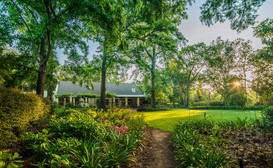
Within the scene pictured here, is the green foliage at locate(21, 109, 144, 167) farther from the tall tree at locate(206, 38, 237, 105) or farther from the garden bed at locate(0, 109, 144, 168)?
the tall tree at locate(206, 38, 237, 105)

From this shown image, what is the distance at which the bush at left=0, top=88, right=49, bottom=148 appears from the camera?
5.15 meters

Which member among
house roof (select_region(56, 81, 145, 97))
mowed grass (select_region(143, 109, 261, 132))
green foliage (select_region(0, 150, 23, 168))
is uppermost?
house roof (select_region(56, 81, 145, 97))

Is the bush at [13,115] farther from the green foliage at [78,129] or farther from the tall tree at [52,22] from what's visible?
the tall tree at [52,22]

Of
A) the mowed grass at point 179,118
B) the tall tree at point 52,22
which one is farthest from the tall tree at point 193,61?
the tall tree at point 52,22

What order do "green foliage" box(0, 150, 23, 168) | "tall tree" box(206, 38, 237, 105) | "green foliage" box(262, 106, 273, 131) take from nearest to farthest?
"green foliage" box(0, 150, 23, 168), "green foliage" box(262, 106, 273, 131), "tall tree" box(206, 38, 237, 105)

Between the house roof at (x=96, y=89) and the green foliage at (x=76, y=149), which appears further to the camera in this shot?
the house roof at (x=96, y=89)

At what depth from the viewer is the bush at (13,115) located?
5152 mm

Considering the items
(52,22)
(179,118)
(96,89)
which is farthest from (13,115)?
(96,89)

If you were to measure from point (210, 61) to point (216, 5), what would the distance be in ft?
118

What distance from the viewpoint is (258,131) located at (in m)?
8.33

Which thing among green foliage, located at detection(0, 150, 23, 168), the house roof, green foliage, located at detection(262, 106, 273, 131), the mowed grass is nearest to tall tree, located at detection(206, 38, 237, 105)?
the house roof

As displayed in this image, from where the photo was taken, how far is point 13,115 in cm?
579

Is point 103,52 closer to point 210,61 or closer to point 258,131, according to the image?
point 258,131

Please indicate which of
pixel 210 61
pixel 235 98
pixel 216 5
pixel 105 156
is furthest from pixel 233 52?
pixel 105 156
